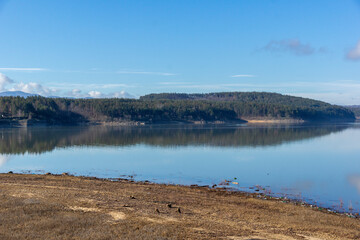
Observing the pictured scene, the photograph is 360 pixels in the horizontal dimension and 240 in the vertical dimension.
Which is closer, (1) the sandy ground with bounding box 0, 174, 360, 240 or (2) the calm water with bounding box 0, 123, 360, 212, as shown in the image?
(1) the sandy ground with bounding box 0, 174, 360, 240

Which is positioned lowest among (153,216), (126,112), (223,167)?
(223,167)

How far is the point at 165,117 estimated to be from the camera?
129 meters

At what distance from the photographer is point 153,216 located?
12.7 meters

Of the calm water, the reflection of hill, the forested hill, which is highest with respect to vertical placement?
the forested hill

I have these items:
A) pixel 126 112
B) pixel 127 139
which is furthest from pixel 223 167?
pixel 126 112

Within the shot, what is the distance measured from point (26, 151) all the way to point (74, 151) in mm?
4972

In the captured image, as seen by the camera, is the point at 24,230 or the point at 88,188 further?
the point at 88,188

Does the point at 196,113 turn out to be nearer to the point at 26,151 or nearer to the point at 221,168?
the point at 26,151

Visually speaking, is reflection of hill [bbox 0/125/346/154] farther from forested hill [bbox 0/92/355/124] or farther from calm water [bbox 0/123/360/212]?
forested hill [bbox 0/92/355/124]

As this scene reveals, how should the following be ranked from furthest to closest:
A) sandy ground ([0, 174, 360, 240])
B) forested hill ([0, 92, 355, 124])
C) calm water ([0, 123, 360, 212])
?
forested hill ([0, 92, 355, 124]) < calm water ([0, 123, 360, 212]) < sandy ground ([0, 174, 360, 240])

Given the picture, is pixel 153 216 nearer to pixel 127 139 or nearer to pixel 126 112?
pixel 127 139

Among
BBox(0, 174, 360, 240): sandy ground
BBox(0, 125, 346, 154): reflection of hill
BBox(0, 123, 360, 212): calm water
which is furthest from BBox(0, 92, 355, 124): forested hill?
BBox(0, 174, 360, 240): sandy ground

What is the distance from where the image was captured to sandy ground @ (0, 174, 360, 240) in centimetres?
1091

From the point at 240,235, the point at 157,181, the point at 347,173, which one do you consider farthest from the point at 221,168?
the point at 240,235
